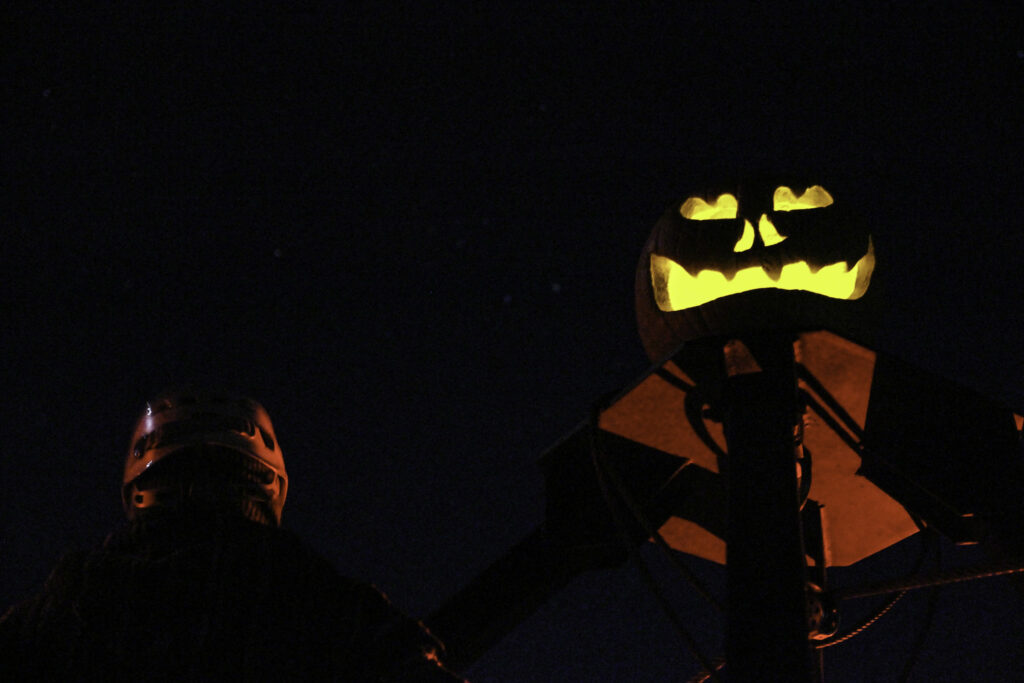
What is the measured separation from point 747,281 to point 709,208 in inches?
19.4

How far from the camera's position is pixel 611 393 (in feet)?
16.0

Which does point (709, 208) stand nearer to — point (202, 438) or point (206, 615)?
point (202, 438)

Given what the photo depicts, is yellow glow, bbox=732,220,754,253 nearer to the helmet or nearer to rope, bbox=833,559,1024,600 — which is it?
rope, bbox=833,559,1024,600

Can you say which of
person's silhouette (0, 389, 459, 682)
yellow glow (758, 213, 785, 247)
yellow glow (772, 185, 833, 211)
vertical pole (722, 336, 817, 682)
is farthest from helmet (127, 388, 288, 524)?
yellow glow (772, 185, 833, 211)

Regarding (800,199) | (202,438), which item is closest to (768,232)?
(800,199)

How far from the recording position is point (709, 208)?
5.16 m

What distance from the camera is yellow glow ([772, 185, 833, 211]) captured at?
201 inches

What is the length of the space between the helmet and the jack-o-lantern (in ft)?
5.25

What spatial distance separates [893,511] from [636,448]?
1137mm

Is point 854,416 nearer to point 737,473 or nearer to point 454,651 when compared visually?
point 737,473

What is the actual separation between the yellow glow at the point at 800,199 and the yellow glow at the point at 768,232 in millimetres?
175

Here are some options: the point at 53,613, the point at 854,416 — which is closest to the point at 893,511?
the point at 854,416

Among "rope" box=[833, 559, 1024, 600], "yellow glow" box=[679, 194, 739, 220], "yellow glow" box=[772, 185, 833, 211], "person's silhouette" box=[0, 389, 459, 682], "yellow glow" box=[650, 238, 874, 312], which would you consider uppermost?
"yellow glow" box=[679, 194, 739, 220]

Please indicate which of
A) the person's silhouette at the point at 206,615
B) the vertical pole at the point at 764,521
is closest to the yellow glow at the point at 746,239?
the vertical pole at the point at 764,521
